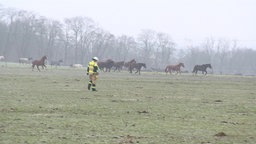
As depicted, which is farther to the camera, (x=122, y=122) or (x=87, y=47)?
(x=87, y=47)

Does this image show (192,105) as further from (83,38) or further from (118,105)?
(83,38)

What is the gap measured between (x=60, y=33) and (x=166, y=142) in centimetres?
12165

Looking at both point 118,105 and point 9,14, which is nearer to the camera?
point 118,105

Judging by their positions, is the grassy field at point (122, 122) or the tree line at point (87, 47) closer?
the grassy field at point (122, 122)

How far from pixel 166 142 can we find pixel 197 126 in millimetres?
2409

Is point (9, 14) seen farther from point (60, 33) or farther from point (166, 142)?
point (166, 142)

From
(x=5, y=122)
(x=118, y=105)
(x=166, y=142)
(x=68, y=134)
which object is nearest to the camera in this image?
(x=166, y=142)

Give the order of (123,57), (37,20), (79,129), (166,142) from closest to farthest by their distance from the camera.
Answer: (166,142) < (79,129) < (37,20) < (123,57)

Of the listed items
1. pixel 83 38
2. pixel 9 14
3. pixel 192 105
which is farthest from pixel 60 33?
pixel 192 105

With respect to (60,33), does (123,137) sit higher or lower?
lower

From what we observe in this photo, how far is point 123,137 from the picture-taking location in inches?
373

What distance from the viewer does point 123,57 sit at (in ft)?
463

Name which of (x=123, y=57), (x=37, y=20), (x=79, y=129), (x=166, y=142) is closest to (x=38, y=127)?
(x=79, y=129)

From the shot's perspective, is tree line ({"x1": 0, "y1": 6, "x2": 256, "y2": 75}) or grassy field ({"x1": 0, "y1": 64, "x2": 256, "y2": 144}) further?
tree line ({"x1": 0, "y1": 6, "x2": 256, "y2": 75})
